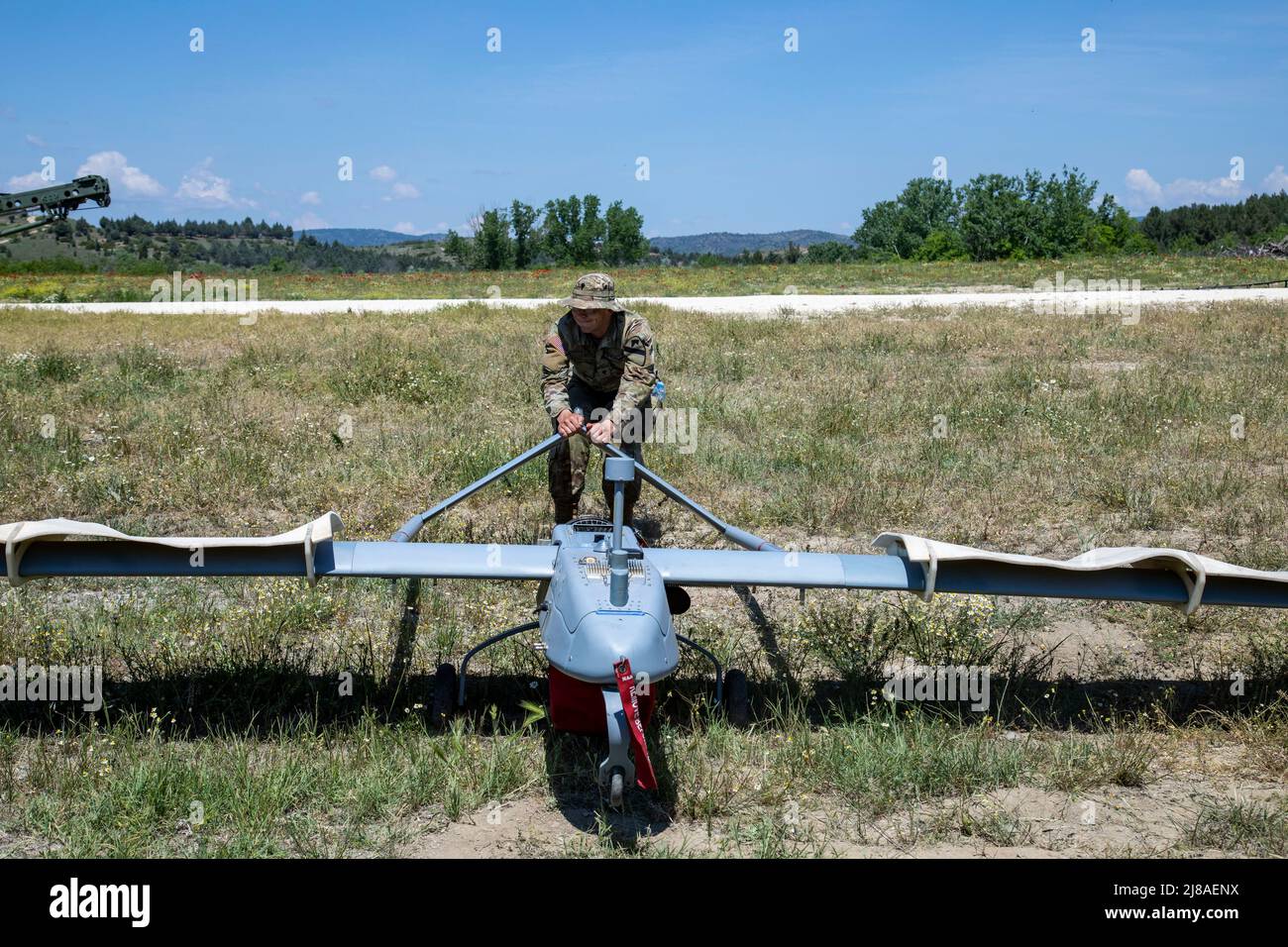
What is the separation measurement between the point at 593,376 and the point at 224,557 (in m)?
3.14

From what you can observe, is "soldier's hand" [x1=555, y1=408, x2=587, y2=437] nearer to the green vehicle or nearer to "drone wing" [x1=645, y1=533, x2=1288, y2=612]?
"drone wing" [x1=645, y1=533, x2=1288, y2=612]

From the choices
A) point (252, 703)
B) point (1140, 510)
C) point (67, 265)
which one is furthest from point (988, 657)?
point (67, 265)

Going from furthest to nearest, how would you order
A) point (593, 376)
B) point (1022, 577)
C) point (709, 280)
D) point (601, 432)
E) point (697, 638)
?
point (709, 280), point (593, 376), point (697, 638), point (601, 432), point (1022, 577)

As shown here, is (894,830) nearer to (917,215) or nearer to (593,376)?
(593,376)

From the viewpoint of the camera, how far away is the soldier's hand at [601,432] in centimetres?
623

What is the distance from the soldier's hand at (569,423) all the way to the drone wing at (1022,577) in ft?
4.52

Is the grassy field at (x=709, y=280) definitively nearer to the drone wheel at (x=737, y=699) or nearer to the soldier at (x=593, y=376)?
the soldier at (x=593, y=376)

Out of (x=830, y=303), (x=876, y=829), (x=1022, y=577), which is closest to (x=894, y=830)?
(x=876, y=829)

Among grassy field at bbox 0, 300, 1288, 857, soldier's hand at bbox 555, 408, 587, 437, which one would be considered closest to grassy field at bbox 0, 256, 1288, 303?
grassy field at bbox 0, 300, 1288, 857

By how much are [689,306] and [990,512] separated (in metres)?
17.8

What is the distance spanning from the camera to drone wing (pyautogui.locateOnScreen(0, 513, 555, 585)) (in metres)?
4.86

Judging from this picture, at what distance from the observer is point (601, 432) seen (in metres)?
6.30

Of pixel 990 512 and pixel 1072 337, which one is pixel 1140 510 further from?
pixel 1072 337

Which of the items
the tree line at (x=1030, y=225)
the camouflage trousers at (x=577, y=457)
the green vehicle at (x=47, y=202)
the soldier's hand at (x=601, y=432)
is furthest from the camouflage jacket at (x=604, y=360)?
the tree line at (x=1030, y=225)
